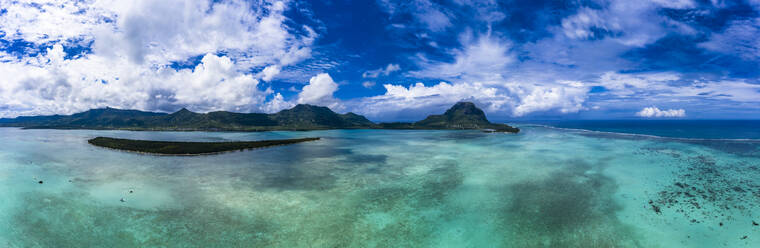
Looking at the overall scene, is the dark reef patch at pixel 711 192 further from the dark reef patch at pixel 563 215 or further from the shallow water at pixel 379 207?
the dark reef patch at pixel 563 215

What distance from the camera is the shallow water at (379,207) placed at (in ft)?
61.6

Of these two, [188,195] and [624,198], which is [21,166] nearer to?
[188,195]

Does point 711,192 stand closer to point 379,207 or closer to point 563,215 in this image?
point 563,215

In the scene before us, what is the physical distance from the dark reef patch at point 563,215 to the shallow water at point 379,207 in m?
0.13

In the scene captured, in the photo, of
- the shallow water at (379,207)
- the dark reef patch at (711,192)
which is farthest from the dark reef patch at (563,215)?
the dark reef patch at (711,192)

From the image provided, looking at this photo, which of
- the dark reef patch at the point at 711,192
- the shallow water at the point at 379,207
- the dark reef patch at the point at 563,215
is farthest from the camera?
the dark reef patch at the point at 711,192

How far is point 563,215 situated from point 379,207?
1597 centimetres

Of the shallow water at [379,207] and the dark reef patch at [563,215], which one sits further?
the shallow water at [379,207]

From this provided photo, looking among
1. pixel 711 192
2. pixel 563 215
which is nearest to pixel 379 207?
pixel 563 215

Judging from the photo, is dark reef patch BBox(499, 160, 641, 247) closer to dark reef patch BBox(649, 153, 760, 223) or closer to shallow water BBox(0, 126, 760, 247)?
shallow water BBox(0, 126, 760, 247)

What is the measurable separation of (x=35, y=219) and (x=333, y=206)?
2439 cm

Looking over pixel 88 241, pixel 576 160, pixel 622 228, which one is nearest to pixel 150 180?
pixel 88 241

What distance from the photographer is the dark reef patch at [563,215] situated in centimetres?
1861

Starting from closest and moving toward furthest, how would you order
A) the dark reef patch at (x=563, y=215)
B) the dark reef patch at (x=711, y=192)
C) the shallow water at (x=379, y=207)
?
the dark reef patch at (x=563, y=215)
the shallow water at (x=379, y=207)
the dark reef patch at (x=711, y=192)
